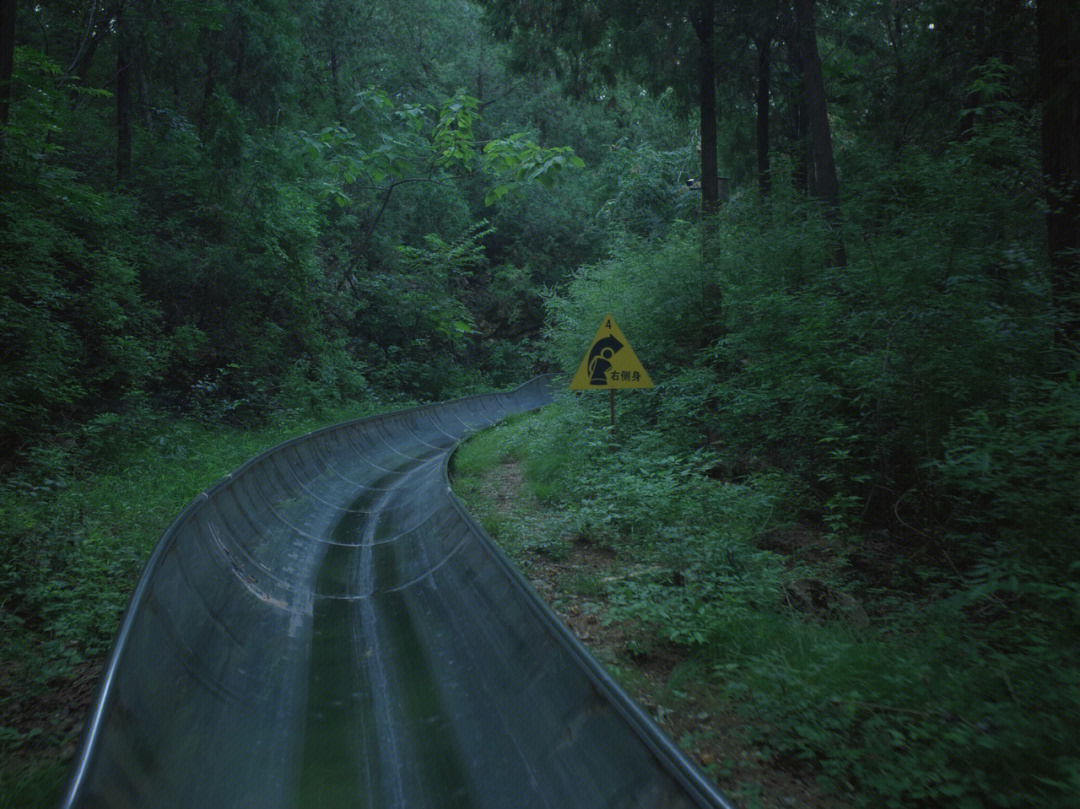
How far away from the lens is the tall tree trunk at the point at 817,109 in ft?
35.5

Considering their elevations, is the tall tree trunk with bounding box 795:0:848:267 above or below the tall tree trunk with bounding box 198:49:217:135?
below

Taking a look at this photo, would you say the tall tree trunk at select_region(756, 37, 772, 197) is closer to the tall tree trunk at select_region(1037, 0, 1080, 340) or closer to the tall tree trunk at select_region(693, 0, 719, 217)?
the tall tree trunk at select_region(693, 0, 719, 217)

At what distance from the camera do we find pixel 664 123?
31.1 meters

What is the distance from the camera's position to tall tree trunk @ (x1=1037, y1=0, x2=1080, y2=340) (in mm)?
6418

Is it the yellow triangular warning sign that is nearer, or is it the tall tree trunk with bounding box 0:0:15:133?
the tall tree trunk with bounding box 0:0:15:133

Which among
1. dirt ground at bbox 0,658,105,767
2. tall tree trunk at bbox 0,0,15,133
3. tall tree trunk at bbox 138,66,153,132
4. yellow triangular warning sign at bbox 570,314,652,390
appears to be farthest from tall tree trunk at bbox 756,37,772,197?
tall tree trunk at bbox 138,66,153,132

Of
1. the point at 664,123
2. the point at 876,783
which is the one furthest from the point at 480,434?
the point at 664,123

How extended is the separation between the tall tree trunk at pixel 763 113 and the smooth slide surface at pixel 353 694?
37.1ft

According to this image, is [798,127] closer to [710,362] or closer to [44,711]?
[710,362]

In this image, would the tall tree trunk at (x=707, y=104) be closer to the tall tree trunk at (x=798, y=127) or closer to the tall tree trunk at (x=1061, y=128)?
the tall tree trunk at (x=798, y=127)

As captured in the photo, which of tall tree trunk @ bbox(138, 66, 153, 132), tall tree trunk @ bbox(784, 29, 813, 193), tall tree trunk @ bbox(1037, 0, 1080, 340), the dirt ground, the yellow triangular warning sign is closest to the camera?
the dirt ground

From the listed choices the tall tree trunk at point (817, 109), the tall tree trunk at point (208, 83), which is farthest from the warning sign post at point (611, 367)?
the tall tree trunk at point (208, 83)

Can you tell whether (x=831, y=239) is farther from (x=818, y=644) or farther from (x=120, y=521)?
(x=120, y=521)

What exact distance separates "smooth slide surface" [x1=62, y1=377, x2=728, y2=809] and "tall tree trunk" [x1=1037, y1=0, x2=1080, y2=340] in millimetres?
5787
